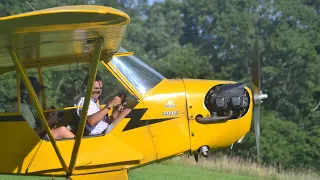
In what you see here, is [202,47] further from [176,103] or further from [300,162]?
[176,103]

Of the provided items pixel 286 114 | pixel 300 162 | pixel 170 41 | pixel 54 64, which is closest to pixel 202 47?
pixel 170 41

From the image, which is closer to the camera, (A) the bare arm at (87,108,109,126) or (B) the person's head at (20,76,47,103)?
(A) the bare arm at (87,108,109,126)

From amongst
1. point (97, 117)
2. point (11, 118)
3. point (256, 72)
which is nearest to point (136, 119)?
point (97, 117)

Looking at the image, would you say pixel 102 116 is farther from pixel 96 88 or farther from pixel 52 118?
pixel 52 118

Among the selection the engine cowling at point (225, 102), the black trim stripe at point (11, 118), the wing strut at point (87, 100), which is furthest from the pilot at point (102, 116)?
the engine cowling at point (225, 102)

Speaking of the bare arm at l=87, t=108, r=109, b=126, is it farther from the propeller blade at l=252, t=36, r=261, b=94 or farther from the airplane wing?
the propeller blade at l=252, t=36, r=261, b=94

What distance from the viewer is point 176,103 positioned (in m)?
7.19

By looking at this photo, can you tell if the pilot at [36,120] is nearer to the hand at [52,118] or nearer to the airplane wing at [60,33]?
Answer: the hand at [52,118]

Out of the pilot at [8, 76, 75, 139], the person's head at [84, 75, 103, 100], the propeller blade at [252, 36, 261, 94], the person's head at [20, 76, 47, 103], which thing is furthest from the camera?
the propeller blade at [252, 36, 261, 94]

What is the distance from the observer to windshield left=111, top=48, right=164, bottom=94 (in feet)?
23.6

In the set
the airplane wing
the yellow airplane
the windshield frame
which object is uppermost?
the airplane wing

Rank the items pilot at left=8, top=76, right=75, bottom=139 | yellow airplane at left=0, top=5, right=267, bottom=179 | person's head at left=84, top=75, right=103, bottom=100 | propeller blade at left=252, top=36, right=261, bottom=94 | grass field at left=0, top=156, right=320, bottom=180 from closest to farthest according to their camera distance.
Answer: yellow airplane at left=0, top=5, right=267, bottom=179 → pilot at left=8, top=76, right=75, bottom=139 → person's head at left=84, top=75, right=103, bottom=100 → propeller blade at left=252, top=36, right=261, bottom=94 → grass field at left=0, top=156, right=320, bottom=180

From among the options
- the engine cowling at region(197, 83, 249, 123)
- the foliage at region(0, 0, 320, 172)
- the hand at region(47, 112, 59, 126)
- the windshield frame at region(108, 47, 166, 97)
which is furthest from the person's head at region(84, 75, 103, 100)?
the foliage at region(0, 0, 320, 172)

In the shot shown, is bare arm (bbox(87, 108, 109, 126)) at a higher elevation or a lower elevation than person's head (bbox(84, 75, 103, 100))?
lower
